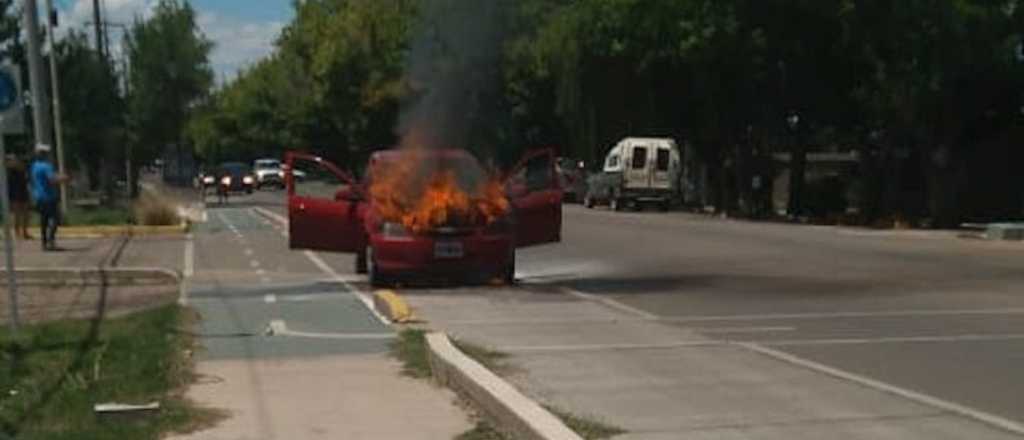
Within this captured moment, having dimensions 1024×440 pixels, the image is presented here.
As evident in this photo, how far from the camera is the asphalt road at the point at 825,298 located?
11.8 meters

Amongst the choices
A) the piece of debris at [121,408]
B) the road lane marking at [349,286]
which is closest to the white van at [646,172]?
the road lane marking at [349,286]

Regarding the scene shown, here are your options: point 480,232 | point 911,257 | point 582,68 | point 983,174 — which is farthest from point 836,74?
point 480,232

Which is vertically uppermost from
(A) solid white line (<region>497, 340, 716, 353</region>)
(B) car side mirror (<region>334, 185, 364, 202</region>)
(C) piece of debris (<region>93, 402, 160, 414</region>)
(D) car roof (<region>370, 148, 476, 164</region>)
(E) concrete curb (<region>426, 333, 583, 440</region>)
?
(D) car roof (<region>370, 148, 476, 164</region>)

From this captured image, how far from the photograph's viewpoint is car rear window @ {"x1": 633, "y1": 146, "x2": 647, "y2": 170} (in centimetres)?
4991

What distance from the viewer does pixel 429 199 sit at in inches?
747

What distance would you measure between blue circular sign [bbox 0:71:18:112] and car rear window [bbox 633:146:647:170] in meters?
36.5

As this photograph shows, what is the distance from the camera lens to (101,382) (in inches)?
437

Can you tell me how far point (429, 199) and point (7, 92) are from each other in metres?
6.02

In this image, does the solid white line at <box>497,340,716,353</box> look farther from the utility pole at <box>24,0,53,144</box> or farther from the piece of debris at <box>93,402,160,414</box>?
the utility pole at <box>24,0,53,144</box>

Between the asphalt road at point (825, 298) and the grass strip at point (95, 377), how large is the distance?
8.65 feet

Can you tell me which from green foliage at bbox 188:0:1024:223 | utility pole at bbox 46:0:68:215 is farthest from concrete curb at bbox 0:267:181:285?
utility pole at bbox 46:0:68:215

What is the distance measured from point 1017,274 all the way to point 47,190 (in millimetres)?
16478

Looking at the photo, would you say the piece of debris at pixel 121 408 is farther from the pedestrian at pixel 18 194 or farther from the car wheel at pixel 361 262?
the pedestrian at pixel 18 194

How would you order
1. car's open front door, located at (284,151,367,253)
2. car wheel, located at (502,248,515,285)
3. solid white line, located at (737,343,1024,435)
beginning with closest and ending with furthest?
solid white line, located at (737,343,1024,435) < car wheel, located at (502,248,515,285) < car's open front door, located at (284,151,367,253)
